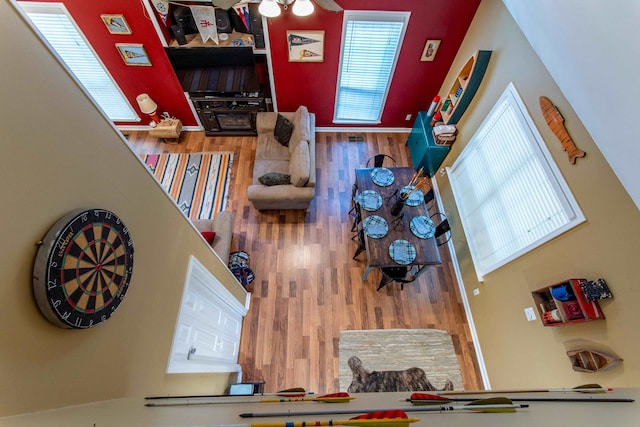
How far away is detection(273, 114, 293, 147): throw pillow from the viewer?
4.56 m

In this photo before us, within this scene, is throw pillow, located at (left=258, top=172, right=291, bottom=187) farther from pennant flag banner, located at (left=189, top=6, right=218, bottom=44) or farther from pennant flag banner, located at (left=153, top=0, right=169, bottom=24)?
pennant flag banner, located at (left=153, top=0, right=169, bottom=24)

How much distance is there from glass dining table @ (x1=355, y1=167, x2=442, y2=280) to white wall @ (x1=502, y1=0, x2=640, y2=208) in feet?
5.61

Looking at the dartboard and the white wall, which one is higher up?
the white wall

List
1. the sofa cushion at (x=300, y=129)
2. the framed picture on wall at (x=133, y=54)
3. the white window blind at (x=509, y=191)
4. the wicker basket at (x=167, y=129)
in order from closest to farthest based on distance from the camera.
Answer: the white window blind at (x=509, y=191) → the framed picture on wall at (x=133, y=54) → the sofa cushion at (x=300, y=129) → the wicker basket at (x=167, y=129)

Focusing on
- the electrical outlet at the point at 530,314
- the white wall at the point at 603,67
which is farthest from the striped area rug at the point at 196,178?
the white wall at the point at 603,67

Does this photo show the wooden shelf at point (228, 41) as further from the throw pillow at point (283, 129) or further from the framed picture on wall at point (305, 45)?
the throw pillow at point (283, 129)

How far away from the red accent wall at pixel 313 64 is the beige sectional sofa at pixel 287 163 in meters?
0.56

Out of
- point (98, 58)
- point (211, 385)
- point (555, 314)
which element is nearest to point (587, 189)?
point (555, 314)

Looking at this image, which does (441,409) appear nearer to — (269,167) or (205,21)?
(269,167)

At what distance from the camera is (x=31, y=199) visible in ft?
3.43

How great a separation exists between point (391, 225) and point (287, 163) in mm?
2034

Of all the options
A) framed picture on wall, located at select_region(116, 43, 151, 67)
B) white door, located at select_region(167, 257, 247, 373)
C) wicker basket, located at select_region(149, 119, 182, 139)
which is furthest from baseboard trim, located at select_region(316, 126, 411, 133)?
white door, located at select_region(167, 257, 247, 373)

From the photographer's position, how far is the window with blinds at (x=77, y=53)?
377 centimetres

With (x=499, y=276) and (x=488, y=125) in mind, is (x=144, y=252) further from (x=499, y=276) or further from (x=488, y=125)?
(x=488, y=125)
